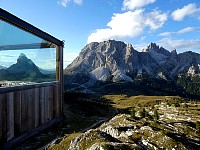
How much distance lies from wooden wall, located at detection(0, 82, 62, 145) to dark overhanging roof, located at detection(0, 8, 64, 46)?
663 cm

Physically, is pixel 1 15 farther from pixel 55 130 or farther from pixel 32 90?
pixel 55 130

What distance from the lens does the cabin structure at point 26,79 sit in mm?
24266

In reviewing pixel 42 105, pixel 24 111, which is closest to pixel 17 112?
pixel 24 111

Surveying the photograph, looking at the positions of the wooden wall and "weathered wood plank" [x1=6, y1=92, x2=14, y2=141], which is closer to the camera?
the wooden wall

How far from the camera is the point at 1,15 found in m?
23.3

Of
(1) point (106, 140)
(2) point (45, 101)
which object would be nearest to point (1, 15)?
(2) point (45, 101)

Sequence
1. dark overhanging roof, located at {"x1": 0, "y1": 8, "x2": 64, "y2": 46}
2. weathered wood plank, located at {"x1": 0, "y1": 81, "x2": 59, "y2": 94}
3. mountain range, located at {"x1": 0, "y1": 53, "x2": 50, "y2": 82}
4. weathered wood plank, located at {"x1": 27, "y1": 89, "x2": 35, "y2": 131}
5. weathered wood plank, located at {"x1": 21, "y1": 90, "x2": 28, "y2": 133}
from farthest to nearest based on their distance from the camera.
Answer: weathered wood plank, located at {"x1": 27, "y1": 89, "x2": 35, "y2": 131}, weathered wood plank, located at {"x1": 21, "y1": 90, "x2": 28, "y2": 133}, mountain range, located at {"x1": 0, "y1": 53, "x2": 50, "y2": 82}, dark overhanging roof, located at {"x1": 0, "y1": 8, "x2": 64, "y2": 46}, weathered wood plank, located at {"x1": 0, "y1": 81, "x2": 59, "y2": 94}

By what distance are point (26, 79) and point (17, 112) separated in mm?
4277

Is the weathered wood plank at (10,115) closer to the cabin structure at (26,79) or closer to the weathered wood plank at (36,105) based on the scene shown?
the cabin structure at (26,79)

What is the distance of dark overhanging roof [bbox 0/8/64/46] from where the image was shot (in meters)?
24.0

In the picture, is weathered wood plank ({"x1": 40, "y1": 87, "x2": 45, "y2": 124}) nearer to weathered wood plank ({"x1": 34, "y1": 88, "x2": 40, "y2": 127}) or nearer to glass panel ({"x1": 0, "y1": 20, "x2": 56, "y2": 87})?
weathered wood plank ({"x1": 34, "y1": 88, "x2": 40, "y2": 127})

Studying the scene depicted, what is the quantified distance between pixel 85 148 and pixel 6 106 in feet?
31.8

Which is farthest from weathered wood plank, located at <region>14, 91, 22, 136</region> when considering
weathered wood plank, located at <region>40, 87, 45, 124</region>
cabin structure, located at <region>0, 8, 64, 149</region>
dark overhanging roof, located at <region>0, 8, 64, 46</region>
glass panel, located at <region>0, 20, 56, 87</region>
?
dark overhanging roof, located at <region>0, 8, 64, 46</region>

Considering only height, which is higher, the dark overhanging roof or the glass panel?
the dark overhanging roof
